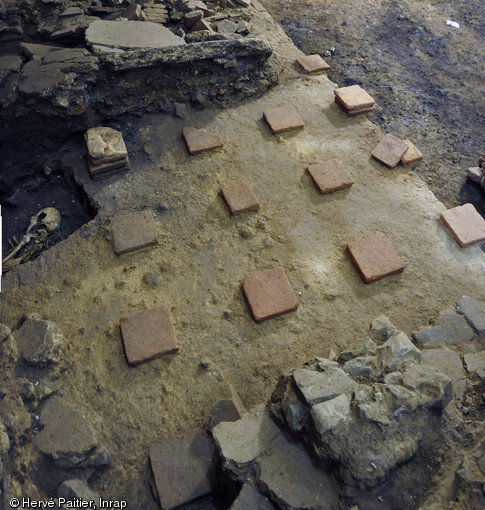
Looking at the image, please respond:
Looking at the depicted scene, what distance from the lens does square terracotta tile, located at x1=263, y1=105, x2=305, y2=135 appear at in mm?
4281

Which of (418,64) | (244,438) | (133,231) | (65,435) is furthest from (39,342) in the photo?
(418,64)

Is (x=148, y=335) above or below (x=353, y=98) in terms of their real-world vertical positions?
below

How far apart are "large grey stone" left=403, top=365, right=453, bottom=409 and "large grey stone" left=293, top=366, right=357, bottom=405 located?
1.03ft

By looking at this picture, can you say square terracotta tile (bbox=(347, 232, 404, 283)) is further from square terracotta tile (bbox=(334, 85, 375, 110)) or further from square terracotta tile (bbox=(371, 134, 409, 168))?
square terracotta tile (bbox=(334, 85, 375, 110))

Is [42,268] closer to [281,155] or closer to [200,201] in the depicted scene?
[200,201]

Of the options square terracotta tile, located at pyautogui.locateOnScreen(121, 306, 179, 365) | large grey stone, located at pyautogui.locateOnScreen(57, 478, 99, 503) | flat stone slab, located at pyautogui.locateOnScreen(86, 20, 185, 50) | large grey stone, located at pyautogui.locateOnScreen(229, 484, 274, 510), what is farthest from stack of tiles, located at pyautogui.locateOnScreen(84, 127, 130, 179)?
large grey stone, located at pyautogui.locateOnScreen(229, 484, 274, 510)

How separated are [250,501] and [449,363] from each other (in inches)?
59.8

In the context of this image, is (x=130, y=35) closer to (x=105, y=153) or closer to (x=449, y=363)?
(x=105, y=153)

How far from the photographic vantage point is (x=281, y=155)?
13.6 ft

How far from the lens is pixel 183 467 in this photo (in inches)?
97.2

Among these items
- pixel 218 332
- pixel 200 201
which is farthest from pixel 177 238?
pixel 218 332

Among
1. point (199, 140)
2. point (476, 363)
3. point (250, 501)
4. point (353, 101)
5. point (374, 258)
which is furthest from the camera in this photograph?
point (353, 101)

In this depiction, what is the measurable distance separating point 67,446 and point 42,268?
1430mm

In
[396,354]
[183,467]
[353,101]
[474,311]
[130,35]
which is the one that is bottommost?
[183,467]
